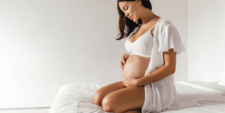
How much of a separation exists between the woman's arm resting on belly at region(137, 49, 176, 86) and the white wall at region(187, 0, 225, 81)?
154 centimetres

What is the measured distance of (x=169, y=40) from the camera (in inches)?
50.5

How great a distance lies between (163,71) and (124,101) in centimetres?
32

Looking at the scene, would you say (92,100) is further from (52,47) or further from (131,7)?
(52,47)

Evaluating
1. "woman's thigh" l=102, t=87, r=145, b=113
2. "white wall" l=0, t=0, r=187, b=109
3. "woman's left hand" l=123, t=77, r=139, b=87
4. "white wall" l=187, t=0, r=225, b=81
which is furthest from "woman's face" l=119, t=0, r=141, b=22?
"white wall" l=0, t=0, r=187, b=109

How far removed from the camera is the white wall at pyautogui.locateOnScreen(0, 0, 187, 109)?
3086mm

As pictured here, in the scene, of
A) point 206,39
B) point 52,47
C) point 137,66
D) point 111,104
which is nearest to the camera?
point 111,104

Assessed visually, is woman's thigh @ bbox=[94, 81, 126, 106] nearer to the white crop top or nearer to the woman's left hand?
the woman's left hand

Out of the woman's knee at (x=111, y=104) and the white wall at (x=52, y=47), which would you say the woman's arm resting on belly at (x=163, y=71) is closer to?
the woman's knee at (x=111, y=104)

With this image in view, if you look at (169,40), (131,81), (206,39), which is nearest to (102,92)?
(131,81)

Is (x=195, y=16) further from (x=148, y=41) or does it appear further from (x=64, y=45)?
(x=148, y=41)

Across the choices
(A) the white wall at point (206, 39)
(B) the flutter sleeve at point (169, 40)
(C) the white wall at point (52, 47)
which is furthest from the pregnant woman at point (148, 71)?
(C) the white wall at point (52, 47)

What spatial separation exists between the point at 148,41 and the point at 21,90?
8.14ft

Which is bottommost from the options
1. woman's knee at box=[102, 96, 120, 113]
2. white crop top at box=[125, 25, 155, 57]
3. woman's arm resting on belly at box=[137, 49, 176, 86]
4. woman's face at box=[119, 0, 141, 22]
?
woman's knee at box=[102, 96, 120, 113]

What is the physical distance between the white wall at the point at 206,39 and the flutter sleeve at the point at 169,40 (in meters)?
1.53
